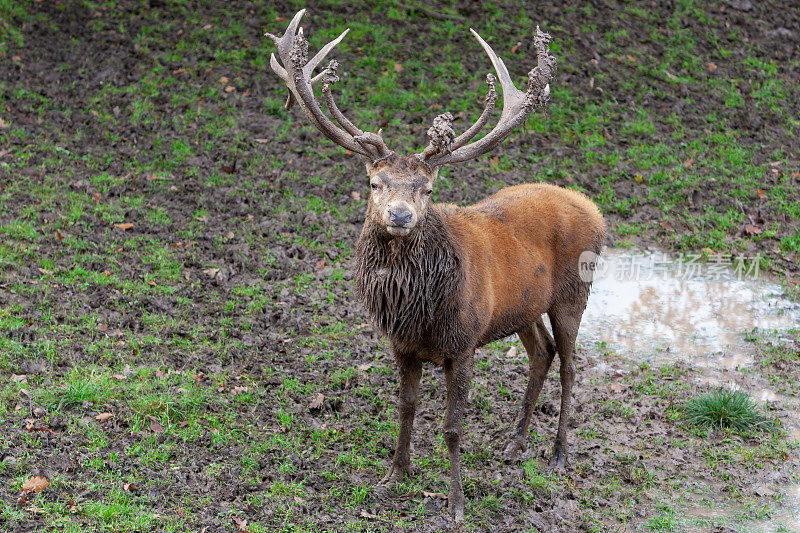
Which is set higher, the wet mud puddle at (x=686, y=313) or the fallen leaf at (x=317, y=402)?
the wet mud puddle at (x=686, y=313)

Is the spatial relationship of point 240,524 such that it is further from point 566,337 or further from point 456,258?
point 566,337

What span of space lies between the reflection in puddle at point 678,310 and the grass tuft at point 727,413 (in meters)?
0.92

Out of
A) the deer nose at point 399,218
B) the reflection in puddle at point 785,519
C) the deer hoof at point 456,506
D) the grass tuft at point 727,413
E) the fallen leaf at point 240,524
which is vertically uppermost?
the deer nose at point 399,218

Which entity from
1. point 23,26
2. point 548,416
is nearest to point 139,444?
point 548,416

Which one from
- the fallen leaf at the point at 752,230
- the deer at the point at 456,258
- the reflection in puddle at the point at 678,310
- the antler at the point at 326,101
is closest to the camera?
the deer at the point at 456,258

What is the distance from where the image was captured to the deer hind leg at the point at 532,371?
22.3 ft

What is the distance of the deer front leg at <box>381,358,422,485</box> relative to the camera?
6.17 metres

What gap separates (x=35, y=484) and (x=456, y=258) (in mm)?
3172

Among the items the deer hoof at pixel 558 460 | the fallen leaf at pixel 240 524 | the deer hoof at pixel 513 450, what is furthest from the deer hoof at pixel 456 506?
the fallen leaf at pixel 240 524

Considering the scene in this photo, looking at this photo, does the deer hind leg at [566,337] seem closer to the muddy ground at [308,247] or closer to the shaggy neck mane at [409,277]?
the muddy ground at [308,247]

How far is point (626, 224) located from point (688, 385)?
2951 mm

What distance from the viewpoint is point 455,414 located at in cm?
594

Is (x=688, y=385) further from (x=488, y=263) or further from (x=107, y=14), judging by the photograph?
(x=107, y=14)

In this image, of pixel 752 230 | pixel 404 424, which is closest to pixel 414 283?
pixel 404 424
